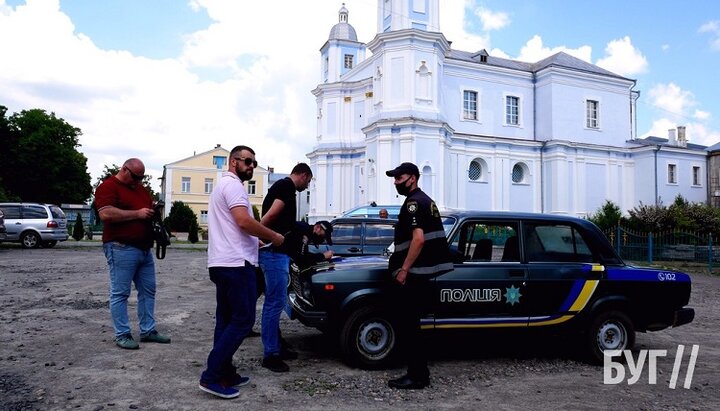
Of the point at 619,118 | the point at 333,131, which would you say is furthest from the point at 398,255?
the point at 619,118

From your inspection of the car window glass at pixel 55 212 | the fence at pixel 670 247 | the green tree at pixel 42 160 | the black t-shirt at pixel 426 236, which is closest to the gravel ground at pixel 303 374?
the black t-shirt at pixel 426 236

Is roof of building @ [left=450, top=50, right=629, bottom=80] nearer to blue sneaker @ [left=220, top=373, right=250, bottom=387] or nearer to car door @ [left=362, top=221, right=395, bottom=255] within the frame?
car door @ [left=362, top=221, right=395, bottom=255]

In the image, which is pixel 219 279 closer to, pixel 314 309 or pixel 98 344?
pixel 314 309

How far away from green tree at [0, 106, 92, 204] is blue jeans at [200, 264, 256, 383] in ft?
158

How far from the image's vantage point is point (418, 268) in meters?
4.80

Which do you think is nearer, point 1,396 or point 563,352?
point 1,396

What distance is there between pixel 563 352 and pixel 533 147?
35.5m

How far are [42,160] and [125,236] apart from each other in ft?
171

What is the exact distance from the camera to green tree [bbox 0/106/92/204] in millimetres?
47625

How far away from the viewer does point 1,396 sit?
173 inches

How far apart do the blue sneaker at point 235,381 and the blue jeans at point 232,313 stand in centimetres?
15

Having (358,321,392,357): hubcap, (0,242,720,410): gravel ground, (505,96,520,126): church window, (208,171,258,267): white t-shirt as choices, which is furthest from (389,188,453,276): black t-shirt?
(505,96,520,126): church window

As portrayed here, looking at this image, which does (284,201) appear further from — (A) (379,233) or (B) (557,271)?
(A) (379,233)

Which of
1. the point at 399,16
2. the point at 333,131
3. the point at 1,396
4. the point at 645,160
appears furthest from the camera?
the point at 333,131
